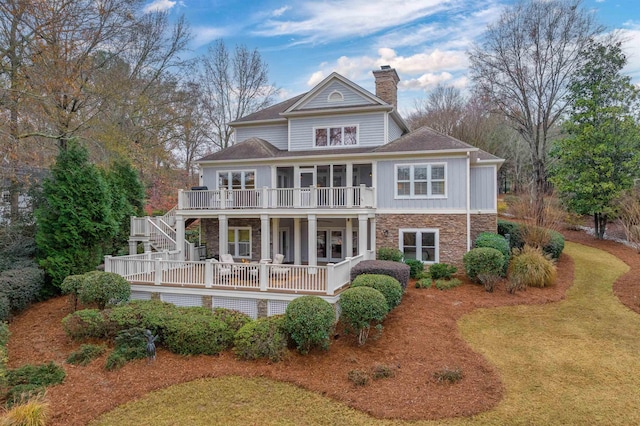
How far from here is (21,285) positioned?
12.4m

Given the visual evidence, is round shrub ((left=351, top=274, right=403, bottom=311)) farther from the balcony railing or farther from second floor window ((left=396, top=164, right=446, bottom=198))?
second floor window ((left=396, top=164, right=446, bottom=198))

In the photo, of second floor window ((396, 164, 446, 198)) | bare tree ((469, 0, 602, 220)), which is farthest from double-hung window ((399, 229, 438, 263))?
bare tree ((469, 0, 602, 220))

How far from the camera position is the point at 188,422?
6254mm

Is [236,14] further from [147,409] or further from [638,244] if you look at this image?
[638,244]

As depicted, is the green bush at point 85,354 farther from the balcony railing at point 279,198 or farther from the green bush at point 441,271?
the green bush at point 441,271

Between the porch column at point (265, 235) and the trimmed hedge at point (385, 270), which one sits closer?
the trimmed hedge at point (385, 270)

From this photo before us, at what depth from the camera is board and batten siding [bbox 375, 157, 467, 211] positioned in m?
14.7

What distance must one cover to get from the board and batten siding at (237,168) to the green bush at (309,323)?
924cm

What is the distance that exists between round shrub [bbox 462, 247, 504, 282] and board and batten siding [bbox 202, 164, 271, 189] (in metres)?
9.34

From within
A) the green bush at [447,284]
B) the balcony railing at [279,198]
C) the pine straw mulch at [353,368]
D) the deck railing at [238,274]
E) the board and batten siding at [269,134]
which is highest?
the board and batten siding at [269,134]

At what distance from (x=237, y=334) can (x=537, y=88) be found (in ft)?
81.3

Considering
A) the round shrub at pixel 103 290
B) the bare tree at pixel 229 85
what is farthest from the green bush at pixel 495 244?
the bare tree at pixel 229 85

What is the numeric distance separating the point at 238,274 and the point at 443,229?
28.0ft

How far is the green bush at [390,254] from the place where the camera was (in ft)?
48.5
